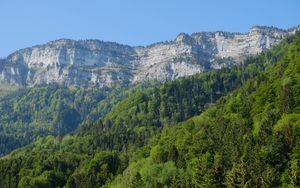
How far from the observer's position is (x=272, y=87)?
7598 inches

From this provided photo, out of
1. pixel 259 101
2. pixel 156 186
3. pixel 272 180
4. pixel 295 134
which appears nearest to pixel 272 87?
pixel 259 101

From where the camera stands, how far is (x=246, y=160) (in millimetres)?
140500

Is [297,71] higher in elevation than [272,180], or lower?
higher

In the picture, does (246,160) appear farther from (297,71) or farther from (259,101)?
(297,71)

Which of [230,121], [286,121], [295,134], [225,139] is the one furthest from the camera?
[230,121]

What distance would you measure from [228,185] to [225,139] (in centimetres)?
6293

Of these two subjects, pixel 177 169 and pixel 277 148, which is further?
pixel 177 169

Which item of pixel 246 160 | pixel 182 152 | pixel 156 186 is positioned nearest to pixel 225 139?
pixel 182 152

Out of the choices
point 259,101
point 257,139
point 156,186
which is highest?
point 259,101

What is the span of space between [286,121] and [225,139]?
2038 cm

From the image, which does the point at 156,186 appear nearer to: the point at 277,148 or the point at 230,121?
the point at 277,148

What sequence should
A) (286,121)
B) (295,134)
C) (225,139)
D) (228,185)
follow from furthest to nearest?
(225,139) → (286,121) → (295,134) → (228,185)

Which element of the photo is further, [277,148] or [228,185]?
[277,148]

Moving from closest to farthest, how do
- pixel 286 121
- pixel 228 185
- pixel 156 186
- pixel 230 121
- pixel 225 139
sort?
pixel 228 185
pixel 156 186
pixel 286 121
pixel 225 139
pixel 230 121
